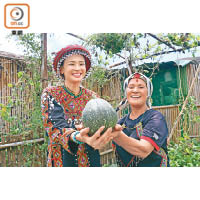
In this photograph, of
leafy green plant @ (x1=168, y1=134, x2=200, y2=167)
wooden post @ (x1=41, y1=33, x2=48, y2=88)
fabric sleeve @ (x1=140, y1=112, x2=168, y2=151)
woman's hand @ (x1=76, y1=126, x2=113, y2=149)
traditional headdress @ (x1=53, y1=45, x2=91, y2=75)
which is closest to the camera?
woman's hand @ (x1=76, y1=126, x2=113, y2=149)

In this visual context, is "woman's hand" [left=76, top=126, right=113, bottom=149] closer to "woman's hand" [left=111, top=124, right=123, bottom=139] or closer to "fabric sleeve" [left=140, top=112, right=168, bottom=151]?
"woman's hand" [left=111, top=124, right=123, bottom=139]

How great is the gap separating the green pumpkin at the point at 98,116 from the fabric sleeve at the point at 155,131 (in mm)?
415

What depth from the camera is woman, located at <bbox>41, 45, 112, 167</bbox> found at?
5.67 ft

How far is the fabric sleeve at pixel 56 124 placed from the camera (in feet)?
5.48

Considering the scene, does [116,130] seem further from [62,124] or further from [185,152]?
[185,152]

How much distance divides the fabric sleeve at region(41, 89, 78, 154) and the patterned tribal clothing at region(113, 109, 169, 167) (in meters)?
0.45

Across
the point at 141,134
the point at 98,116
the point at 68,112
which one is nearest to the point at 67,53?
the point at 68,112

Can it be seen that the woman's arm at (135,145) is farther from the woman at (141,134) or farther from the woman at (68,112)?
the woman at (68,112)

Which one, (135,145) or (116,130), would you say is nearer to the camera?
(116,130)

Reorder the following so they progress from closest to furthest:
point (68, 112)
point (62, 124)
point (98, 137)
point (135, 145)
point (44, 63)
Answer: point (98, 137) < point (135, 145) < point (62, 124) < point (68, 112) < point (44, 63)

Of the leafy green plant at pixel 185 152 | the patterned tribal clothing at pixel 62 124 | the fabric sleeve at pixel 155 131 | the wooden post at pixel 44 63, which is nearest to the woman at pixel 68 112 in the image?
the patterned tribal clothing at pixel 62 124

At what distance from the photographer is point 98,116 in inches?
55.2

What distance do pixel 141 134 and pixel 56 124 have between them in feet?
2.20

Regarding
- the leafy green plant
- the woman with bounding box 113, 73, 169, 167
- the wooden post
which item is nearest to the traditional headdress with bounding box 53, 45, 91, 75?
the woman with bounding box 113, 73, 169, 167
